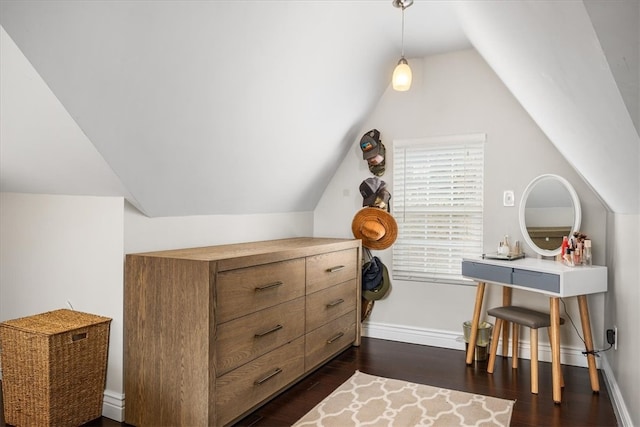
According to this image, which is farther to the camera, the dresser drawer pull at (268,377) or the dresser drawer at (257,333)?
the dresser drawer pull at (268,377)

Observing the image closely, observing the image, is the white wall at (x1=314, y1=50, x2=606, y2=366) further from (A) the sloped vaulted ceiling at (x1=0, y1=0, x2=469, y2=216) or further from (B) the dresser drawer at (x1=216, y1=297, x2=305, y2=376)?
(B) the dresser drawer at (x1=216, y1=297, x2=305, y2=376)

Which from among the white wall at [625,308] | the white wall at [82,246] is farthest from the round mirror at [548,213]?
the white wall at [82,246]

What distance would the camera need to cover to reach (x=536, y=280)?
2.79 meters


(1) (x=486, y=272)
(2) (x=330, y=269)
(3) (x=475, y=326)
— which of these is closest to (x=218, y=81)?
(2) (x=330, y=269)

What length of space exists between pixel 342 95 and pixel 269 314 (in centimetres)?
175

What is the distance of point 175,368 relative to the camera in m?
2.19

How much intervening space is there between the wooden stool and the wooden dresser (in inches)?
57.5

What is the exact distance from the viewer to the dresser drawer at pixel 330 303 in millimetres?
3004

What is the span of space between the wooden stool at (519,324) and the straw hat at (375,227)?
1029 mm

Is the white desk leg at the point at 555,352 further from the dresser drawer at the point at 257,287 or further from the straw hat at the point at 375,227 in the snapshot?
the dresser drawer at the point at 257,287

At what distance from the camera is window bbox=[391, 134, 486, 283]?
3.56m

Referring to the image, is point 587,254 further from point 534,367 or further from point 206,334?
point 206,334

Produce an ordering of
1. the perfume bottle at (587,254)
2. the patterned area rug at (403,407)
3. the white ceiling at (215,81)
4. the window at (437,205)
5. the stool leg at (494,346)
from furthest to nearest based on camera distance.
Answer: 1. the window at (437,205)
2. the stool leg at (494,346)
3. the perfume bottle at (587,254)
4. the patterned area rug at (403,407)
5. the white ceiling at (215,81)

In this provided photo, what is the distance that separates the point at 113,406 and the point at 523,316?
260cm
